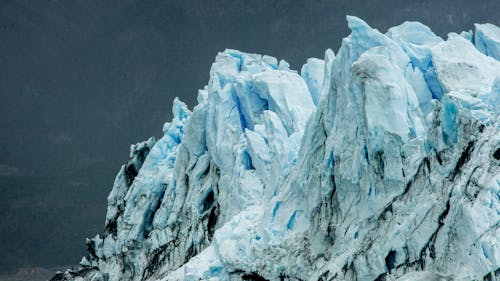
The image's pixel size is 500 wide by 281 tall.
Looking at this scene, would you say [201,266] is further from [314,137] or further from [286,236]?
[314,137]

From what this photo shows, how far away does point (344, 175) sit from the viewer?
63.4ft

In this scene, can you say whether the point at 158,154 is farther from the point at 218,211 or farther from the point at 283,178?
the point at 283,178

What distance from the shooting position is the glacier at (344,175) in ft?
50.5

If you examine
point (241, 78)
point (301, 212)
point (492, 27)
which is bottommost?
point (301, 212)

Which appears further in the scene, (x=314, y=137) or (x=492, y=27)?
(x=492, y=27)

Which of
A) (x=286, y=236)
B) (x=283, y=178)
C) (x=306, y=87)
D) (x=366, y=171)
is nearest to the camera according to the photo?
(x=366, y=171)

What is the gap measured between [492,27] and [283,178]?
13.9 meters

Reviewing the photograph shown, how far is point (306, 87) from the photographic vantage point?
30.1 m

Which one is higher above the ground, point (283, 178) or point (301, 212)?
point (283, 178)

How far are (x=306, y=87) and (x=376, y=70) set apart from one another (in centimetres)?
1115

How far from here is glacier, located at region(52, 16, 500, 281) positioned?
1541 centimetres

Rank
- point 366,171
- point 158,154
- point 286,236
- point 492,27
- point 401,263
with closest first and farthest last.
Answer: point 401,263
point 366,171
point 286,236
point 492,27
point 158,154

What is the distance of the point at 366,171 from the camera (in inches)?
736

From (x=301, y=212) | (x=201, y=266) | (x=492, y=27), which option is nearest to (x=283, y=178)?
(x=301, y=212)
